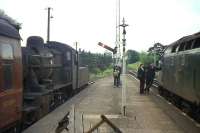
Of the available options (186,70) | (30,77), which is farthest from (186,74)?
(30,77)

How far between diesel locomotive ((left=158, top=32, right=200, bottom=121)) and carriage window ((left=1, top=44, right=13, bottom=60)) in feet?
20.0

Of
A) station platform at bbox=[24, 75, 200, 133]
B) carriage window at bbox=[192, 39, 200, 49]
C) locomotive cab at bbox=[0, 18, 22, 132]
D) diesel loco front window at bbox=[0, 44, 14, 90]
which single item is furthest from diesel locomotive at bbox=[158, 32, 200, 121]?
diesel loco front window at bbox=[0, 44, 14, 90]

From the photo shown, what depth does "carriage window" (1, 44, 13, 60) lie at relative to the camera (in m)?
11.6

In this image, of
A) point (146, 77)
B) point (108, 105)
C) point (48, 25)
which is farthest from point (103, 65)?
point (108, 105)

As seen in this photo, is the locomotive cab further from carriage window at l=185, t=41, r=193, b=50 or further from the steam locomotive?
carriage window at l=185, t=41, r=193, b=50

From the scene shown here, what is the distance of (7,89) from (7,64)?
61 centimetres

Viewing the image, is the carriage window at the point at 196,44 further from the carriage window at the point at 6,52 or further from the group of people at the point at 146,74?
the group of people at the point at 146,74

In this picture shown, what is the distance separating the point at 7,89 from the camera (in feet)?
39.0

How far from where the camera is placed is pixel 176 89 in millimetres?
20750

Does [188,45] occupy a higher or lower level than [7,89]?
higher

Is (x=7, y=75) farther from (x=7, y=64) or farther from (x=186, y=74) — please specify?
(x=186, y=74)

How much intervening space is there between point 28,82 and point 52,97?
320cm

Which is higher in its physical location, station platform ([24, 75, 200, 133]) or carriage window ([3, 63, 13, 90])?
carriage window ([3, 63, 13, 90])

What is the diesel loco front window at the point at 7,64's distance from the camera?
38.0 feet
